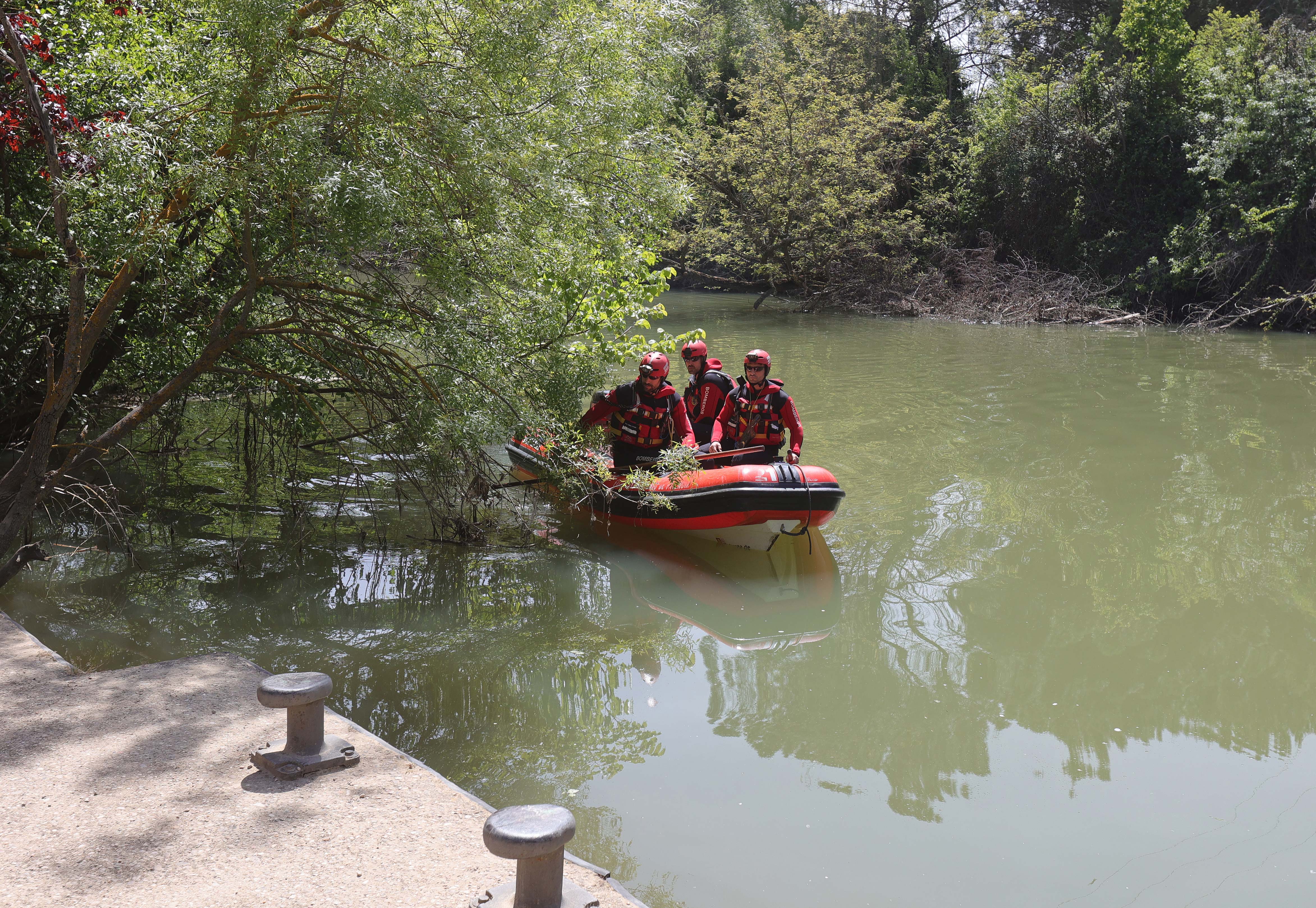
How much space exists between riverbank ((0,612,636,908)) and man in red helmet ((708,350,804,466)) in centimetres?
465

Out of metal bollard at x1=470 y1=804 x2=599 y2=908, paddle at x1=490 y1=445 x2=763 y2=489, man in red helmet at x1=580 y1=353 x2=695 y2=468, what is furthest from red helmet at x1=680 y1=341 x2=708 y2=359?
metal bollard at x1=470 y1=804 x2=599 y2=908

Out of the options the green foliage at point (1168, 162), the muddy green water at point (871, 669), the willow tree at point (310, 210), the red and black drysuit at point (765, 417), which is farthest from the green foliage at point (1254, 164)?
the willow tree at point (310, 210)

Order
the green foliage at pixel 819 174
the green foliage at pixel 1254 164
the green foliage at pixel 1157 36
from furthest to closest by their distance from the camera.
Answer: the green foliage at pixel 819 174
the green foliage at pixel 1157 36
the green foliage at pixel 1254 164

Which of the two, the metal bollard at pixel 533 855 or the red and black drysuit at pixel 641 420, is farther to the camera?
the red and black drysuit at pixel 641 420

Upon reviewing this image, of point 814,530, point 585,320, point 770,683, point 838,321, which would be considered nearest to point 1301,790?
point 770,683

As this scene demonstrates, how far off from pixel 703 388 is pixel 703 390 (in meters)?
0.02

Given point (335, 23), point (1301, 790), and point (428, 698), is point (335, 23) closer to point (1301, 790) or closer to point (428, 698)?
point (428, 698)

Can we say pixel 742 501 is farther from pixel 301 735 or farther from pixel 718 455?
pixel 301 735

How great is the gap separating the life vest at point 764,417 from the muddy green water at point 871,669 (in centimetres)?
91

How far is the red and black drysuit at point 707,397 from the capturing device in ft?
28.7

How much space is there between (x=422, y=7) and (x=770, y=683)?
4095mm

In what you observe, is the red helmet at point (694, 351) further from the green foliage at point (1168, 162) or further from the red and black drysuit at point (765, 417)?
the green foliage at point (1168, 162)

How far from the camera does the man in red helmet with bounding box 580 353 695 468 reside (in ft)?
25.3

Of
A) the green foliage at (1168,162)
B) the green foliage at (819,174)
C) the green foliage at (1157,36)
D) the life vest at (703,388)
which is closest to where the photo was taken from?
the life vest at (703,388)
